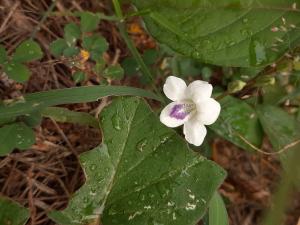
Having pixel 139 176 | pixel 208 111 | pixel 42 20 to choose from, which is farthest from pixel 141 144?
pixel 42 20

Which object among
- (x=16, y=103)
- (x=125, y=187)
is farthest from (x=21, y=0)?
(x=125, y=187)

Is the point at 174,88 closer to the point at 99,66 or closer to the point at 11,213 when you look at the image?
the point at 99,66

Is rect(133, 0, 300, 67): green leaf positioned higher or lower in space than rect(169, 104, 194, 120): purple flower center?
higher

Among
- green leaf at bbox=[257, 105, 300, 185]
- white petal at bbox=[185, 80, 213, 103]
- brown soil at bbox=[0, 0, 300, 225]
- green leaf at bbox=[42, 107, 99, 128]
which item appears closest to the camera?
white petal at bbox=[185, 80, 213, 103]

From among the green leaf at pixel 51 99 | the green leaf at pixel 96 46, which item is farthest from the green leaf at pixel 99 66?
the green leaf at pixel 51 99

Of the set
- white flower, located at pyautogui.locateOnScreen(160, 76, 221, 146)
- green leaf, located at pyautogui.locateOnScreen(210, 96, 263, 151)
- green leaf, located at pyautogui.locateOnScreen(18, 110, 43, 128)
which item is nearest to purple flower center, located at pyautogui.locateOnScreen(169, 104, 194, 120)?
white flower, located at pyautogui.locateOnScreen(160, 76, 221, 146)

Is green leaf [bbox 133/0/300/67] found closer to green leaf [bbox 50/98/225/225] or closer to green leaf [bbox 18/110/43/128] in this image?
green leaf [bbox 50/98/225/225]

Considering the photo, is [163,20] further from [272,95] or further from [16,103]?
[272,95]
